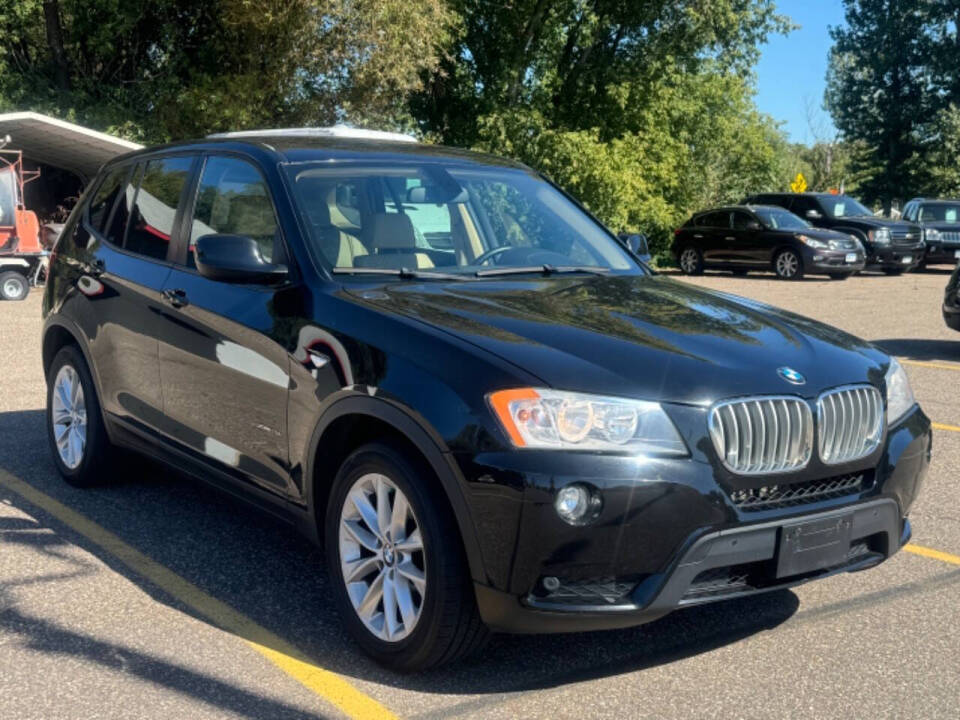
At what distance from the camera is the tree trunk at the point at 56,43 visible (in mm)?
27531

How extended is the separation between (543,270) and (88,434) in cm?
256

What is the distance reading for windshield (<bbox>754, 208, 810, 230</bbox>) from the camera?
84.1 ft

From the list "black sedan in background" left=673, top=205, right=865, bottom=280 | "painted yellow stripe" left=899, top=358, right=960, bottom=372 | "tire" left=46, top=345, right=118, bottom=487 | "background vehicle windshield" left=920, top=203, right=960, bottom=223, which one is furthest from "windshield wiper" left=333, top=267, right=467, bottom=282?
"background vehicle windshield" left=920, top=203, right=960, bottom=223

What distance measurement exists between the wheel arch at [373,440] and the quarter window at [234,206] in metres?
0.86

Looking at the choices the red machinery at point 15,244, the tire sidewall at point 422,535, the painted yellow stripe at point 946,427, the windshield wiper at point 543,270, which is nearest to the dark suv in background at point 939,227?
the red machinery at point 15,244

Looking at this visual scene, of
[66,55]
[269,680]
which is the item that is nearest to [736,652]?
[269,680]

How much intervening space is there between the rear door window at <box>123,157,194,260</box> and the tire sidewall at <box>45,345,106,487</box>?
73 centimetres

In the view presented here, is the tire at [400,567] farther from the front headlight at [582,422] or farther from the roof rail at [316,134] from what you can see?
the roof rail at [316,134]

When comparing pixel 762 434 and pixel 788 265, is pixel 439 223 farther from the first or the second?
pixel 788 265

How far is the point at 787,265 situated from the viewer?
83.2ft

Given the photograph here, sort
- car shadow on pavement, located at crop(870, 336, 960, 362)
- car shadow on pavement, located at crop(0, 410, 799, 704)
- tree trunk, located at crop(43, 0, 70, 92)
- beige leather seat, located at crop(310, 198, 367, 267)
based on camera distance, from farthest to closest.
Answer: tree trunk, located at crop(43, 0, 70, 92) < car shadow on pavement, located at crop(870, 336, 960, 362) < beige leather seat, located at crop(310, 198, 367, 267) < car shadow on pavement, located at crop(0, 410, 799, 704)

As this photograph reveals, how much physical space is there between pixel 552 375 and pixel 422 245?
56.8 inches

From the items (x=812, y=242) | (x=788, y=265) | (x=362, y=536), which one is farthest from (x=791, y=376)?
(x=788, y=265)

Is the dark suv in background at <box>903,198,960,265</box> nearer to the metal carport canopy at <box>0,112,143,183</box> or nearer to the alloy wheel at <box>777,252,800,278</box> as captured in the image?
the alloy wheel at <box>777,252,800,278</box>
